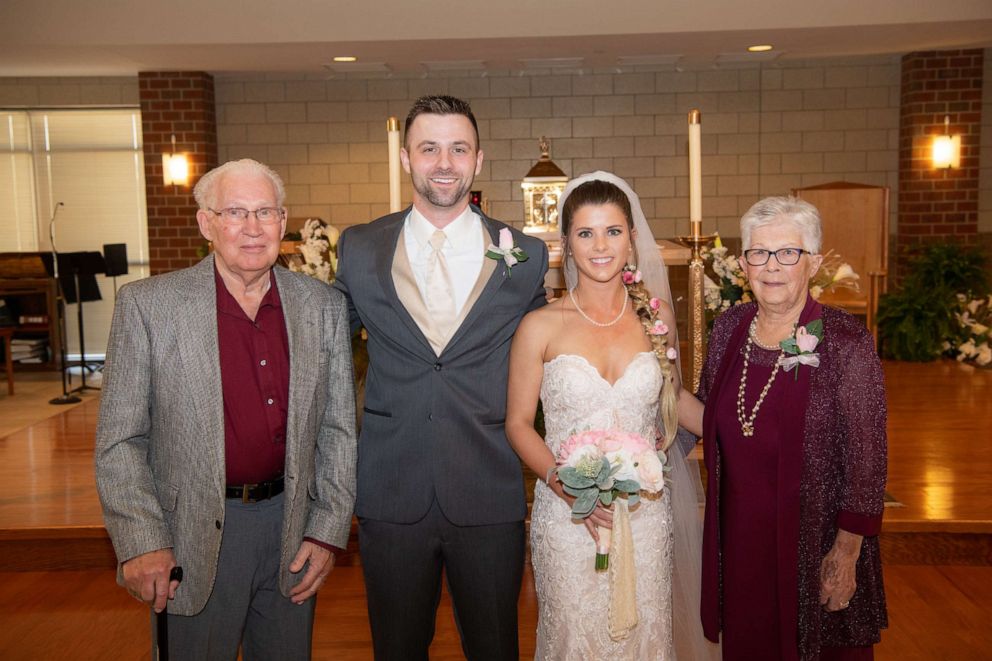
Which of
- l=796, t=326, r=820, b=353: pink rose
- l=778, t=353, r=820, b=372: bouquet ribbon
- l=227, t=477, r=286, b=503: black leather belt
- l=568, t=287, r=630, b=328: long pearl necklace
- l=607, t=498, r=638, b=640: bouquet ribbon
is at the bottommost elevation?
l=607, t=498, r=638, b=640: bouquet ribbon

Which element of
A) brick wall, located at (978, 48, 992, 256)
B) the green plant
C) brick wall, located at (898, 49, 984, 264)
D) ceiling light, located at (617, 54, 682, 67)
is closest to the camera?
the green plant

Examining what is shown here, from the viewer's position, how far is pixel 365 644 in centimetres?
356

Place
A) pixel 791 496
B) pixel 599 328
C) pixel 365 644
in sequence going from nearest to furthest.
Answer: pixel 791 496 < pixel 599 328 < pixel 365 644

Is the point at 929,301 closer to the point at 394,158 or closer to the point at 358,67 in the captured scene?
the point at 358,67

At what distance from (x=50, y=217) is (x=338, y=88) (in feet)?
12.7

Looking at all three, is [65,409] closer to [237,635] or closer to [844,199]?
[237,635]

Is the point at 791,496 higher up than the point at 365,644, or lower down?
higher up

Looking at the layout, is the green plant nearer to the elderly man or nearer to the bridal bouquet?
the bridal bouquet

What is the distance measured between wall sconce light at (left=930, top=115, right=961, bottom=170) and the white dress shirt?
29.3 ft

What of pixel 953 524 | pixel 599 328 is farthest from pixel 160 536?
pixel 953 524

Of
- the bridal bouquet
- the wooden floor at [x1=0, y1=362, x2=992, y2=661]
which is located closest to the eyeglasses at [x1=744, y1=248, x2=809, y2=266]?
the bridal bouquet

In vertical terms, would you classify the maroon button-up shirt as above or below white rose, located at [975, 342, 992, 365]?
above

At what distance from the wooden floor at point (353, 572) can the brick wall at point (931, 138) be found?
480 centimetres

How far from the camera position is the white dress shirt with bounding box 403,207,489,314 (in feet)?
8.21
